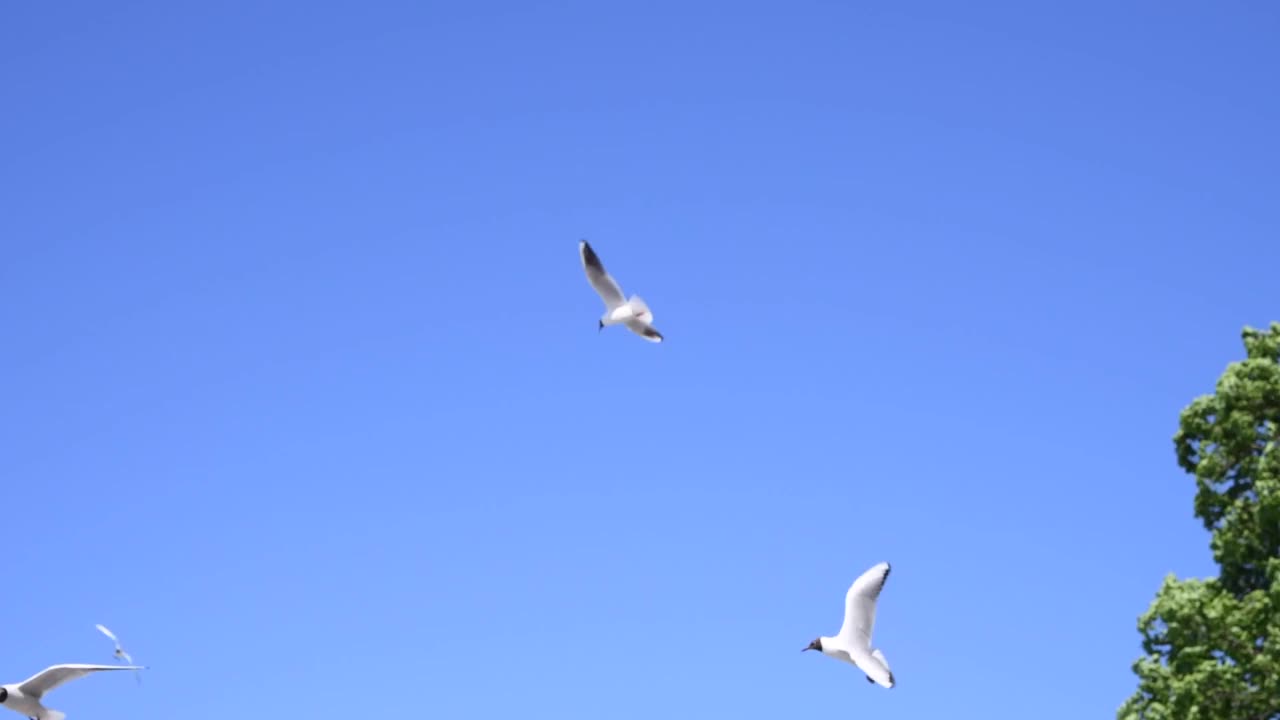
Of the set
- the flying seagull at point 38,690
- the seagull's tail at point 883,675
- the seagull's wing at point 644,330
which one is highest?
the seagull's wing at point 644,330

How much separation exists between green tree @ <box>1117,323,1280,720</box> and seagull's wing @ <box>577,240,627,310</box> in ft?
58.3

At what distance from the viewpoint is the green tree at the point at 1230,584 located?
40.4m

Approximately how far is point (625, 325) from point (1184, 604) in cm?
1936

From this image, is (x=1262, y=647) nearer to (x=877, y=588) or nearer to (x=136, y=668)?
(x=877, y=588)

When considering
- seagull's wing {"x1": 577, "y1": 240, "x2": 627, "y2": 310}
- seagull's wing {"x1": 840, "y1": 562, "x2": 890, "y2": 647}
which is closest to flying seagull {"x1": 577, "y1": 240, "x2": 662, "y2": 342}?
seagull's wing {"x1": 577, "y1": 240, "x2": 627, "y2": 310}

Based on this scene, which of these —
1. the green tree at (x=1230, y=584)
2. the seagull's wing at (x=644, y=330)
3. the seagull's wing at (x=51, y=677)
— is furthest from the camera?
the seagull's wing at (x=644, y=330)

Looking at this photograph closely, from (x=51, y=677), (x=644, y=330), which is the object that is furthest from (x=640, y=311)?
(x=51, y=677)

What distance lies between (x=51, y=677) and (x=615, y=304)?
59.7 feet

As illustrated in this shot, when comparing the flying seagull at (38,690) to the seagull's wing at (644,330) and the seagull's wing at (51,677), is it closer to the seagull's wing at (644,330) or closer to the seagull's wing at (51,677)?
the seagull's wing at (51,677)

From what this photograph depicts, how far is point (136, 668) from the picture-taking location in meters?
40.4

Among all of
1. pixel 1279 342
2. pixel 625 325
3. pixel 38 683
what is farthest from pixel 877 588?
pixel 38 683

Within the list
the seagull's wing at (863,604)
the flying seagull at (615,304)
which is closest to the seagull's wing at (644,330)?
the flying seagull at (615,304)

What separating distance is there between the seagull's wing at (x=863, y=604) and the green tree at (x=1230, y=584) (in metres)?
5.47

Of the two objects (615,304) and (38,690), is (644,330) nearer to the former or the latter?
(615,304)
